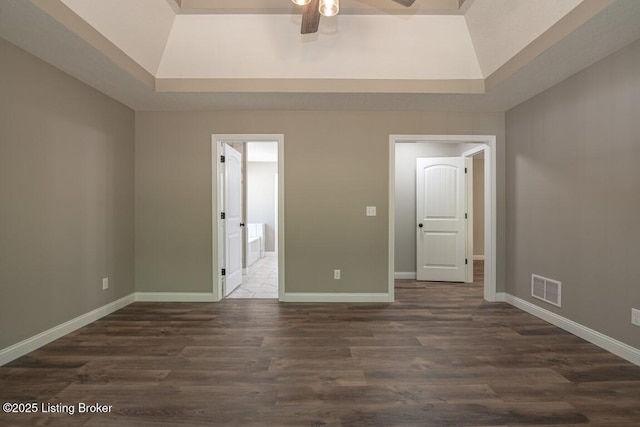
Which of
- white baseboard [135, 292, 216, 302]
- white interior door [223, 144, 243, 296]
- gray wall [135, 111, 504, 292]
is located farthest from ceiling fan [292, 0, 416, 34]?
white baseboard [135, 292, 216, 302]

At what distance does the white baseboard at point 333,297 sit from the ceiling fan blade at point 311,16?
112 inches

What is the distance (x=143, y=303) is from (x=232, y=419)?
2609 mm

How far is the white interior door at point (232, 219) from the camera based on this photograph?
12.5 ft

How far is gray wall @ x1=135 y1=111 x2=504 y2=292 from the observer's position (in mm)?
3598

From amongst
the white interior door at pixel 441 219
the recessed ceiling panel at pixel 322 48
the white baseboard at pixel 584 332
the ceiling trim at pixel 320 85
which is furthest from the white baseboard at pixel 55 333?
the white baseboard at pixel 584 332

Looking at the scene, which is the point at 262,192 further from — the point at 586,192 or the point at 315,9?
the point at 586,192

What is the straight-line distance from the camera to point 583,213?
261 cm

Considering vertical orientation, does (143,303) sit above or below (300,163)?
below

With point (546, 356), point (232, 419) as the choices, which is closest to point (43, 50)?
point (232, 419)

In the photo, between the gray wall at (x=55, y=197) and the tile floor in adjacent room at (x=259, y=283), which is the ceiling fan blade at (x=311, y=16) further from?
the tile floor in adjacent room at (x=259, y=283)

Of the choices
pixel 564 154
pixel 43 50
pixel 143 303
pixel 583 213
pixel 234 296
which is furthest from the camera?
pixel 234 296

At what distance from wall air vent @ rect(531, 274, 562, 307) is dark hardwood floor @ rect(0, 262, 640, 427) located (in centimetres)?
26

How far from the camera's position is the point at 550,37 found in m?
2.21

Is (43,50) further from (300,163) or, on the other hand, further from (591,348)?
(591,348)
